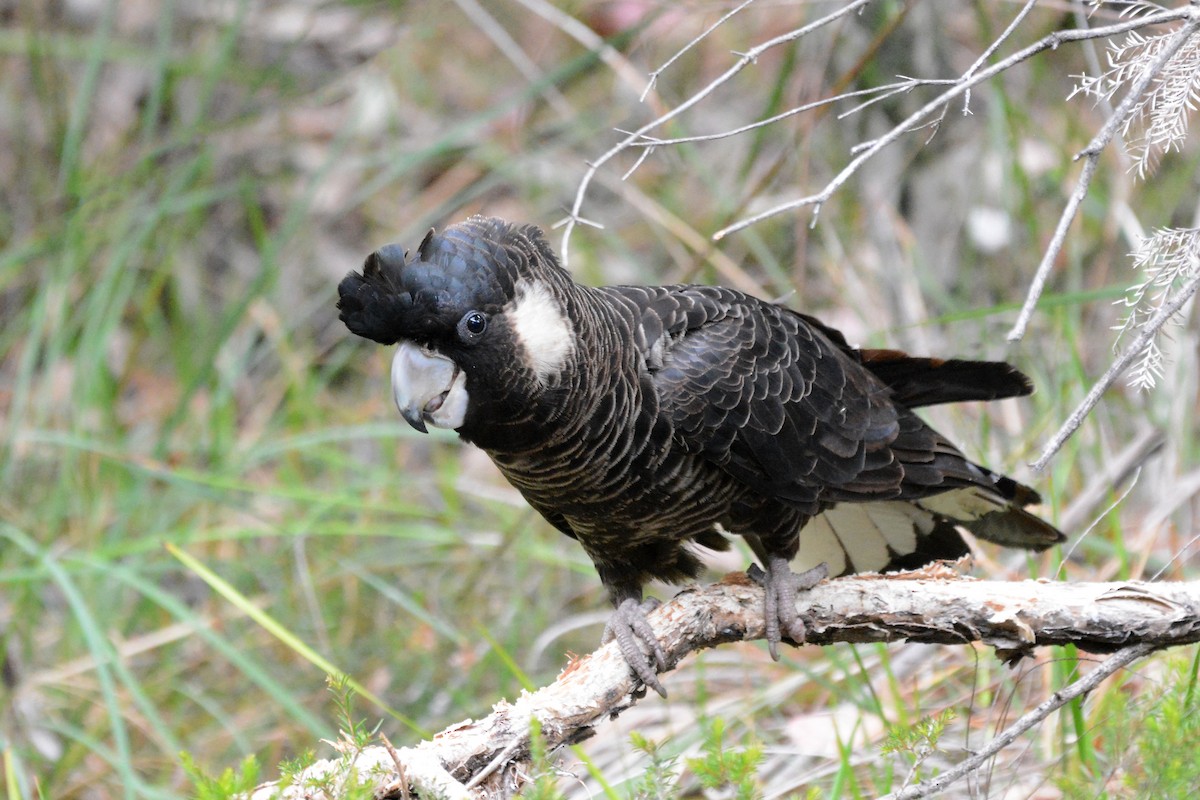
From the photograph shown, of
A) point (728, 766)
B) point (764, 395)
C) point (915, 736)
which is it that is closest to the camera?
point (728, 766)

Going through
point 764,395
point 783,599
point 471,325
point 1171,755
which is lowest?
point 1171,755

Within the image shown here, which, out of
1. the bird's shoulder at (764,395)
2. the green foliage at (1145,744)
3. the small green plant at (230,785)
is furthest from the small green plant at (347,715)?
the green foliage at (1145,744)

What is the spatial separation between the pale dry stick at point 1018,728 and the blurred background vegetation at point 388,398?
5.4 inches

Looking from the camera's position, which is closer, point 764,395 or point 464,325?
point 464,325

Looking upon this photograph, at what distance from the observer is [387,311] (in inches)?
106

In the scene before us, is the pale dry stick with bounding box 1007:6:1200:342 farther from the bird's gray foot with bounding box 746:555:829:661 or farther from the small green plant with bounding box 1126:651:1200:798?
the bird's gray foot with bounding box 746:555:829:661

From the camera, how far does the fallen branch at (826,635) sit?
2348 millimetres

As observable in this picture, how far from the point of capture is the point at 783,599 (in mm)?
3338

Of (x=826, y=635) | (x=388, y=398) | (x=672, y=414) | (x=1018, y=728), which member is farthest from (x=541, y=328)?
(x=388, y=398)

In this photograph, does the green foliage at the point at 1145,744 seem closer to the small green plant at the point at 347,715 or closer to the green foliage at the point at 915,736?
Answer: the green foliage at the point at 915,736

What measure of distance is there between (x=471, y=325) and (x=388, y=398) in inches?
167

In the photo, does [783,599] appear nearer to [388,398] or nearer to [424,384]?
[424,384]

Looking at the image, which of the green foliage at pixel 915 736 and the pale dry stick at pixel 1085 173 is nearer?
the pale dry stick at pixel 1085 173

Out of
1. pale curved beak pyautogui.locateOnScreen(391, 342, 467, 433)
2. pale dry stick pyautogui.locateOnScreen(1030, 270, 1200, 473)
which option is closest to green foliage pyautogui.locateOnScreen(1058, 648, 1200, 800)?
pale dry stick pyautogui.locateOnScreen(1030, 270, 1200, 473)
